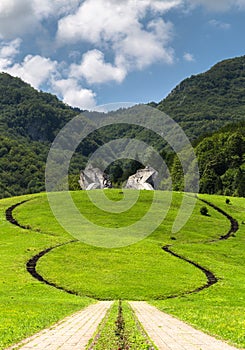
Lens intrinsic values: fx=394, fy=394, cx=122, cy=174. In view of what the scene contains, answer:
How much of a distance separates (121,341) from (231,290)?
26.9 m

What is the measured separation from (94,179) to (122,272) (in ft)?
232

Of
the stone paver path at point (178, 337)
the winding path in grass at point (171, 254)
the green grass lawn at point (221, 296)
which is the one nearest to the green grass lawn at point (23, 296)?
the winding path in grass at point (171, 254)

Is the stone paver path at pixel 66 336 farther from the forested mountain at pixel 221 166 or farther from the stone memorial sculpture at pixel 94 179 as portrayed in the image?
the forested mountain at pixel 221 166

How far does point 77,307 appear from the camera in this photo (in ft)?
97.8

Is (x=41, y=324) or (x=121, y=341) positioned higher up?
(x=121, y=341)

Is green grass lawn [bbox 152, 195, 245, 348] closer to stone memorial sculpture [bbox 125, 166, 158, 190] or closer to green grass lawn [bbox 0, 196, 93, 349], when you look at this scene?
green grass lawn [bbox 0, 196, 93, 349]

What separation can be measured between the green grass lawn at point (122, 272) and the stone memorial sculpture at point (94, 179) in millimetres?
30057

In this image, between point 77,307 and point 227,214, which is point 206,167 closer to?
point 227,214

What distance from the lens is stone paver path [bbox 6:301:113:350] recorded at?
15.0 m

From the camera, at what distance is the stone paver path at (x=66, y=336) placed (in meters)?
15.0

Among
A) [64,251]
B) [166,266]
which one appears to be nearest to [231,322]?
[166,266]

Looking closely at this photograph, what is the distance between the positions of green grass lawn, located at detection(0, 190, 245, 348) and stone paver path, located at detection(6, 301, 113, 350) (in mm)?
933

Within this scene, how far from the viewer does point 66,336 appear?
1702cm

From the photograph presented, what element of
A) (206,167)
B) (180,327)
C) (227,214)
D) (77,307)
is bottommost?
(77,307)
